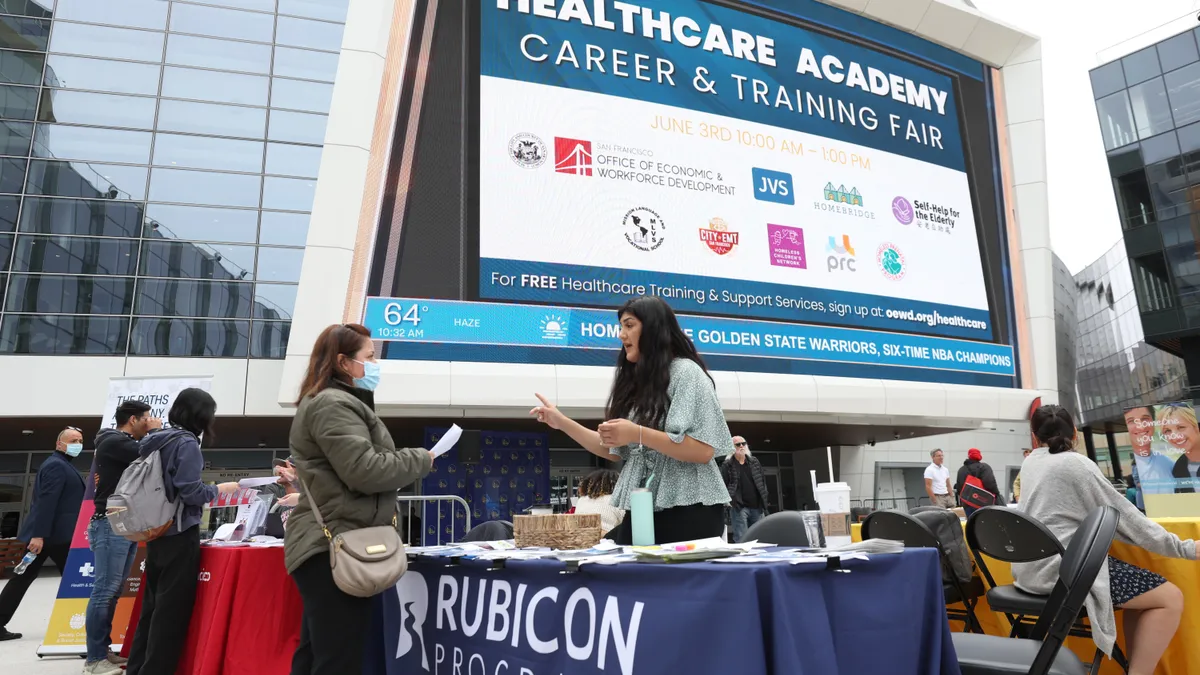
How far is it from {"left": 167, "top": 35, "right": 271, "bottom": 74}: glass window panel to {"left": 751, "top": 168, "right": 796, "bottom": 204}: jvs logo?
982cm

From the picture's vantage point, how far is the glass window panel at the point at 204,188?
533 inches

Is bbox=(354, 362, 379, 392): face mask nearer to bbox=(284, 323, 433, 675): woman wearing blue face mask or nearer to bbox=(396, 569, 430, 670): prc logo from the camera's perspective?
bbox=(284, 323, 433, 675): woman wearing blue face mask

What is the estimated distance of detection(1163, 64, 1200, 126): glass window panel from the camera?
80.5 ft

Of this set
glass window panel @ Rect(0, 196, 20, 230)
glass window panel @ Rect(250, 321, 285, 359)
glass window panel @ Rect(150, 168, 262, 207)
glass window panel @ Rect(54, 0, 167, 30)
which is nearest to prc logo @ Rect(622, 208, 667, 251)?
glass window panel @ Rect(250, 321, 285, 359)

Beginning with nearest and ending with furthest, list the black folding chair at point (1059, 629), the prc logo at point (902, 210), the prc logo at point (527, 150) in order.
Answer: the black folding chair at point (1059, 629)
the prc logo at point (527, 150)
the prc logo at point (902, 210)

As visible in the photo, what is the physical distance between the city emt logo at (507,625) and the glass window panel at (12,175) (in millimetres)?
15090

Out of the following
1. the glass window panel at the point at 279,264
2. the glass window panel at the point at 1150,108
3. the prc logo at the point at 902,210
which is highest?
the glass window panel at the point at 1150,108

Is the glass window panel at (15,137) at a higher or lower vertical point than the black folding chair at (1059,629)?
higher

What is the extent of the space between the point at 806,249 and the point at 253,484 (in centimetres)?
987

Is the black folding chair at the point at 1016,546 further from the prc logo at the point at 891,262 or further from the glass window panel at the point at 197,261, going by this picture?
the glass window panel at the point at 197,261

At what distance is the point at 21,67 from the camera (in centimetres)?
1369

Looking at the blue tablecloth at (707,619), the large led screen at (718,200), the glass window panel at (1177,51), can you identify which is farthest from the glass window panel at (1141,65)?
the blue tablecloth at (707,619)

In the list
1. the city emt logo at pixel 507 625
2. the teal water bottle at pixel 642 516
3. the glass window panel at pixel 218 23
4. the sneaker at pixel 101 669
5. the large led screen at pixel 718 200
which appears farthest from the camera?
the glass window panel at pixel 218 23

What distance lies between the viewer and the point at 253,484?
13.1 feet
